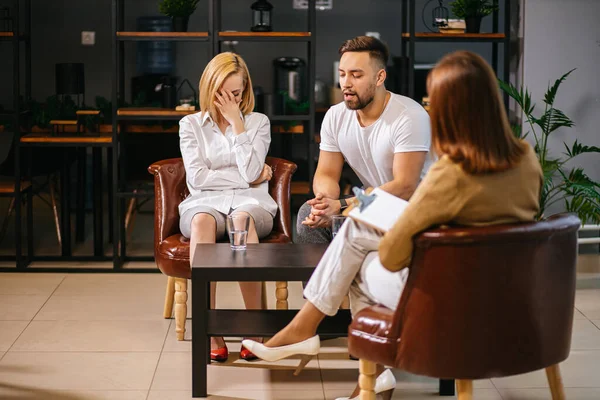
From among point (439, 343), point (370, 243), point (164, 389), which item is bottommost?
point (164, 389)

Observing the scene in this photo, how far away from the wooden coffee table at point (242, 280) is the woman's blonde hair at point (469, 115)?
0.91m

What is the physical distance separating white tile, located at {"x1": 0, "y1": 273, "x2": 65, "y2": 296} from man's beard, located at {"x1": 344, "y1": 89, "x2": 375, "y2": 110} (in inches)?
83.2

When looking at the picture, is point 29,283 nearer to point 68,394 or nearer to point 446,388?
point 68,394

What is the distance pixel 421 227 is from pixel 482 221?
0.19 m

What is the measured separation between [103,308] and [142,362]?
0.92 metres

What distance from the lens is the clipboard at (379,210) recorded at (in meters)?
2.77

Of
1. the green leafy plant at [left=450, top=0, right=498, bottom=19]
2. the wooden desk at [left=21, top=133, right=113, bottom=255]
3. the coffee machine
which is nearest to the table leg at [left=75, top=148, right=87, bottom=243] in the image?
the wooden desk at [left=21, top=133, right=113, bottom=255]

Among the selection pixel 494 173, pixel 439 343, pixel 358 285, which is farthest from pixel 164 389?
pixel 494 173

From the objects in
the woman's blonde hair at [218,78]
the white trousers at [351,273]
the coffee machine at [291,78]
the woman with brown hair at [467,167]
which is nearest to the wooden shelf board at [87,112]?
the coffee machine at [291,78]

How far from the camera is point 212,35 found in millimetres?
5285

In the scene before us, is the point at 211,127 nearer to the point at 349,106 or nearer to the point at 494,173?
the point at 349,106

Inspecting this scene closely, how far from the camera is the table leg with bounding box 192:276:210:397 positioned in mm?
3301

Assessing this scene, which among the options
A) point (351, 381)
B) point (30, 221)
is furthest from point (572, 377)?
point (30, 221)

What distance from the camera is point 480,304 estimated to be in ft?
8.38
